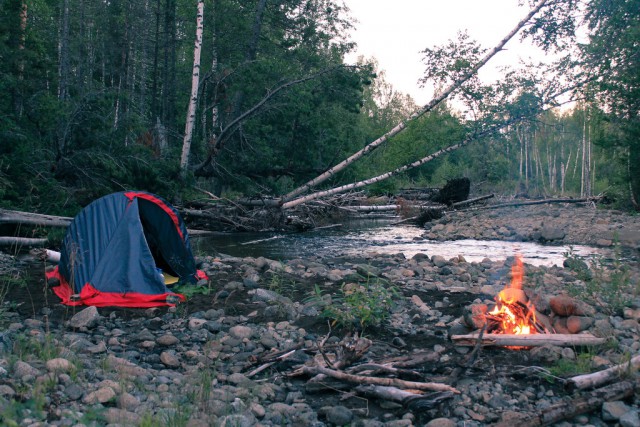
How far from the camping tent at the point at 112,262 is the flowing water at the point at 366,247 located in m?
3.67

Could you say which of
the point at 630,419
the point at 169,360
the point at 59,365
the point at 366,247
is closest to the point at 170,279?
the point at 169,360

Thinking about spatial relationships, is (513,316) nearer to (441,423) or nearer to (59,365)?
(441,423)

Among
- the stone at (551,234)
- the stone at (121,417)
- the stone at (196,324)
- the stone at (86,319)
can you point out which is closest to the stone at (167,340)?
the stone at (196,324)

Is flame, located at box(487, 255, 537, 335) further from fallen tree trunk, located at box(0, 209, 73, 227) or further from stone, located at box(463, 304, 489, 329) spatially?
fallen tree trunk, located at box(0, 209, 73, 227)

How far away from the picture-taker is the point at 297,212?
17156 millimetres

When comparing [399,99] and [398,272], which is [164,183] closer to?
[398,272]

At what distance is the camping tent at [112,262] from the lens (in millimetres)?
6602

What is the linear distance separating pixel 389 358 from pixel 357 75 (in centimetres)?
1295

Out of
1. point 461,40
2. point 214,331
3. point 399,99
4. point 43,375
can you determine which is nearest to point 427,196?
point 461,40

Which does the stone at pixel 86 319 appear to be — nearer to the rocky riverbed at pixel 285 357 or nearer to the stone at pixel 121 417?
the rocky riverbed at pixel 285 357

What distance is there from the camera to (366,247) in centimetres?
1355

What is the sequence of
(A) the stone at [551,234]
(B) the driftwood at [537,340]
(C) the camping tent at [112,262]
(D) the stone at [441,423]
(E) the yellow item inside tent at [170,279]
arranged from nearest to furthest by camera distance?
(D) the stone at [441,423] → (B) the driftwood at [537,340] → (C) the camping tent at [112,262] → (E) the yellow item inside tent at [170,279] → (A) the stone at [551,234]

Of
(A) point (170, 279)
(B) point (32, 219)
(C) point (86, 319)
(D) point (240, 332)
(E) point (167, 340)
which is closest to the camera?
(E) point (167, 340)

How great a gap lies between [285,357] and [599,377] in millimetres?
2548
